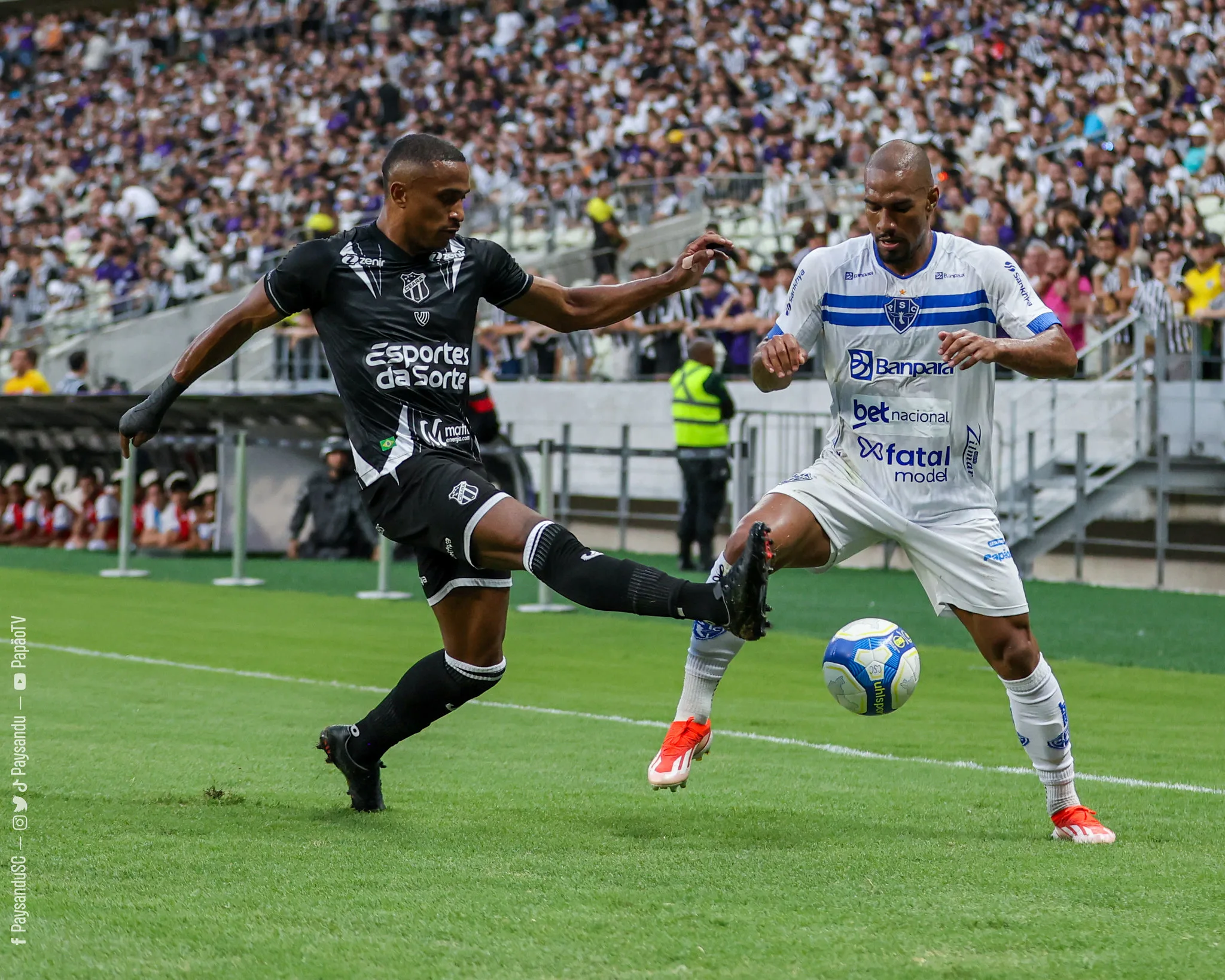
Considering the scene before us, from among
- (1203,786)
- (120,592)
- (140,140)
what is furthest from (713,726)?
(140,140)

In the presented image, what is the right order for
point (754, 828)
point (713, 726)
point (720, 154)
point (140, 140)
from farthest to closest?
point (140, 140)
point (720, 154)
point (713, 726)
point (754, 828)

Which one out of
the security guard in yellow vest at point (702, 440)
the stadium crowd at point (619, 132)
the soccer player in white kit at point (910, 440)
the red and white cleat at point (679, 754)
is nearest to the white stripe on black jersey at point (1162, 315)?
the stadium crowd at point (619, 132)

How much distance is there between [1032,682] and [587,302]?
2124mm

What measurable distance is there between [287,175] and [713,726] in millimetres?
25458

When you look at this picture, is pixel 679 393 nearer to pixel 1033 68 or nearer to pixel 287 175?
pixel 1033 68

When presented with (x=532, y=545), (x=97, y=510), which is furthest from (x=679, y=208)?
(x=532, y=545)

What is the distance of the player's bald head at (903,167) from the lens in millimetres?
5691

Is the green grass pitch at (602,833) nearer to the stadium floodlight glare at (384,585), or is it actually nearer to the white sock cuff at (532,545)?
the white sock cuff at (532,545)

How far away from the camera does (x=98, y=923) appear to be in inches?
161

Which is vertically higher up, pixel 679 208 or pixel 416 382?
pixel 679 208

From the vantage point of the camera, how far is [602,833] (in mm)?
5535

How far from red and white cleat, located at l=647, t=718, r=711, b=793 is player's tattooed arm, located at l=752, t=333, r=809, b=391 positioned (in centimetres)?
129

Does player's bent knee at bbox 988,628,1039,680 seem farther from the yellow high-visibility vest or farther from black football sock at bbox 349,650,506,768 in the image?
the yellow high-visibility vest

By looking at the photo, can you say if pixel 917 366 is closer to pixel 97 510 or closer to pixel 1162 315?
pixel 1162 315
